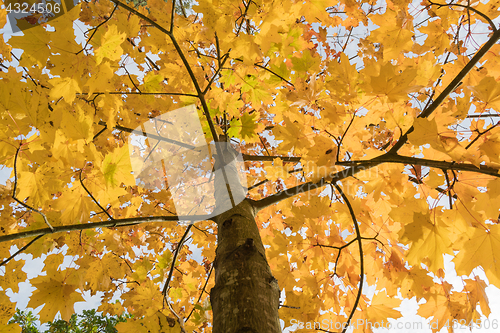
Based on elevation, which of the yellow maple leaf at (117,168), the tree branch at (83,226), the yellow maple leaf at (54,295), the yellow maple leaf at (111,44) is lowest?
the yellow maple leaf at (54,295)

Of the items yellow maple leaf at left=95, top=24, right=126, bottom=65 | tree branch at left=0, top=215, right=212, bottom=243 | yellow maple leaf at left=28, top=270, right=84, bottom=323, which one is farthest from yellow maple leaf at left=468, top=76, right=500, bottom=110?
yellow maple leaf at left=28, top=270, right=84, bottom=323

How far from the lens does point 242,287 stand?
108cm

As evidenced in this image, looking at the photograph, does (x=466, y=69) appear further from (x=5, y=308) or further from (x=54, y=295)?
(x=5, y=308)

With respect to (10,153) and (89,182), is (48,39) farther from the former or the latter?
(89,182)

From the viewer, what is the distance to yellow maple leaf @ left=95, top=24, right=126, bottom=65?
1270 millimetres

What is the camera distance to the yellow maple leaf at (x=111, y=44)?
1.27 meters

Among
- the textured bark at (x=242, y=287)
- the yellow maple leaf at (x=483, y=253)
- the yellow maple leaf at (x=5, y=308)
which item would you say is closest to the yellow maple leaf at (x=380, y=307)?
the yellow maple leaf at (x=483, y=253)

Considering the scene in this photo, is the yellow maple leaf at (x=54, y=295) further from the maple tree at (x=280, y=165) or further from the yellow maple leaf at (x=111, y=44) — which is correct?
the yellow maple leaf at (x=111, y=44)

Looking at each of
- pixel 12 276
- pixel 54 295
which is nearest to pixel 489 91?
pixel 54 295

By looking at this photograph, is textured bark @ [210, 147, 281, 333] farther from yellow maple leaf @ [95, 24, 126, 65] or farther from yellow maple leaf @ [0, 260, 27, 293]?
yellow maple leaf @ [0, 260, 27, 293]

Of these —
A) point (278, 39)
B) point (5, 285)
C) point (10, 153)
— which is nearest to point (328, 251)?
point (278, 39)

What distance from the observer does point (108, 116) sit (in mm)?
1568

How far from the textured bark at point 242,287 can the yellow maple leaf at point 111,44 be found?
1206mm

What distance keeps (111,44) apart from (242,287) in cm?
144
